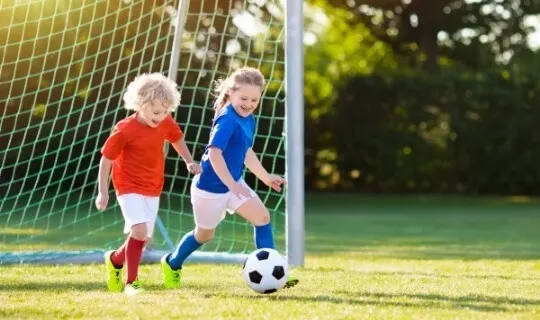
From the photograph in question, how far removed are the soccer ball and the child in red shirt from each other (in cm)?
52

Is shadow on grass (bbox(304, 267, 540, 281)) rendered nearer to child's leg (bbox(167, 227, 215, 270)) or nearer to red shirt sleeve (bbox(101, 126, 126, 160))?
child's leg (bbox(167, 227, 215, 270))

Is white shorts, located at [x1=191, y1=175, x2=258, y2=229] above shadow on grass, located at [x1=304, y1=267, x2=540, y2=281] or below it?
above

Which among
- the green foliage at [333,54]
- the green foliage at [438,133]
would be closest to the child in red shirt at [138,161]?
the green foliage at [438,133]

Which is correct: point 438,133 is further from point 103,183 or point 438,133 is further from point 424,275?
point 103,183

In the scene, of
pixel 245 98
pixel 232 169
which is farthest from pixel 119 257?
pixel 245 98

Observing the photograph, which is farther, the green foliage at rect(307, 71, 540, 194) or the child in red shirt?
the green foliage at rect(307, 71, 540, 194)

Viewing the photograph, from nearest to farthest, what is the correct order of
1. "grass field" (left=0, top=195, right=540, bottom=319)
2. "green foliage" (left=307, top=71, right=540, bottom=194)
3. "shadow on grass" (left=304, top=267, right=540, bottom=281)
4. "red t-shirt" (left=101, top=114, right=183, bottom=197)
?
"grass field" (left=0, top=195, right=540, bottom=319) → "red t-shirt" (left=101, top=114, right=183, bottom=197) → "shadow on grass" (left=304, top=267, right=540, bottom=281) → "green foliage" (left=307, top=71, right=540, bottom=194)

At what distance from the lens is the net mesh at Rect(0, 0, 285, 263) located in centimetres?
912

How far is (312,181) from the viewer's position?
20.8 m

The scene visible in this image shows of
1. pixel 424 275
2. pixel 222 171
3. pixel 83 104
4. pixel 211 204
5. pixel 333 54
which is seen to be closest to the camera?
pixel 222 171

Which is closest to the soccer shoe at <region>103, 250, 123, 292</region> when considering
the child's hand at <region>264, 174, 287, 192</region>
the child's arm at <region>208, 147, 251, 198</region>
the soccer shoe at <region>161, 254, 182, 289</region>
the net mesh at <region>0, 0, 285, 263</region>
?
the soccer shoe at <region>161, 254, 182, 289</region>

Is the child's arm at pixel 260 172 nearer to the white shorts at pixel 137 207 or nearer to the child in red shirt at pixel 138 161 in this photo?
the child in red shirt at pixel 138 161

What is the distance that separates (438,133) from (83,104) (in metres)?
9.96

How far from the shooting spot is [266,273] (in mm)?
5230
